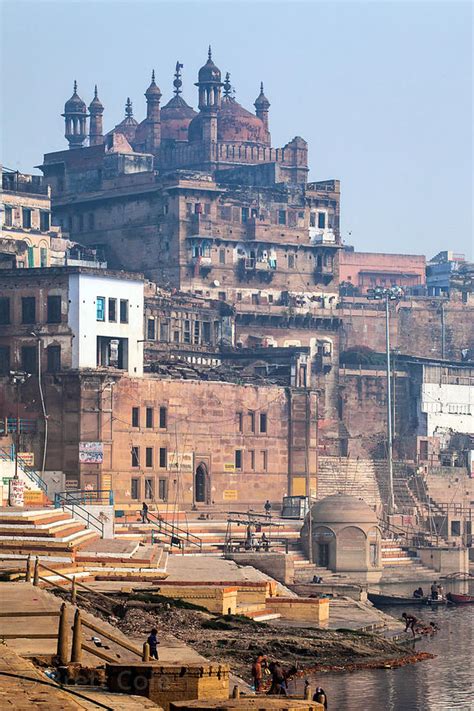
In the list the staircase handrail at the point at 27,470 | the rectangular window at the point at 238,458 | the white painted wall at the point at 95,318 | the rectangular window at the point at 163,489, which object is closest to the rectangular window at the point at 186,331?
the rectangular window at the point at 238,458

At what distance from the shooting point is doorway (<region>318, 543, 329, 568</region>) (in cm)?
8025

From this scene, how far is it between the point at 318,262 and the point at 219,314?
1575cm

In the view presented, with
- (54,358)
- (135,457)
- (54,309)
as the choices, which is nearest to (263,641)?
(54,358)

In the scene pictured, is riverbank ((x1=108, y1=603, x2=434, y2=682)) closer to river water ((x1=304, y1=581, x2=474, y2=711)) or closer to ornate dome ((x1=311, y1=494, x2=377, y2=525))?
river water ((x1=304, y1=581, x2=474, y2=711))

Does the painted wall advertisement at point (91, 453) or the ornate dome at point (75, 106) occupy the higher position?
the ornate dome at point (75, 106)

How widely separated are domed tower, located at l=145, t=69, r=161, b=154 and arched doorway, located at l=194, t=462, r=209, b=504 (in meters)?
52.4

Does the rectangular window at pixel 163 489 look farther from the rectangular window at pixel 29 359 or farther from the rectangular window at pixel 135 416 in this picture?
the rectangular window at pixel 29 359

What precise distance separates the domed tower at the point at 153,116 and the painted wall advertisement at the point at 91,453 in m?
58.6

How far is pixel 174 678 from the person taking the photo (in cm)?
3055

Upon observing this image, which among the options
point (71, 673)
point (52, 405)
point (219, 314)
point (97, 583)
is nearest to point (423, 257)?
point (219, 314)

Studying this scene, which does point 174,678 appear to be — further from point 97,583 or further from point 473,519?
point 473,519

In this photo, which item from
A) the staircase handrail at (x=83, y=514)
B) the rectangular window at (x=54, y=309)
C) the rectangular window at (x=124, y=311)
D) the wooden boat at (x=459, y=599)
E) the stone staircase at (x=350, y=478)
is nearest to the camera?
the staircase handrail at (x=83, y=514)

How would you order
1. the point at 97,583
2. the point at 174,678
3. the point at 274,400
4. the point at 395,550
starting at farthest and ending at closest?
the point at 274,400 < the point at 395,550 < the point at 97,583 < the point at 174,678

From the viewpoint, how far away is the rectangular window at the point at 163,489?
88.2m
